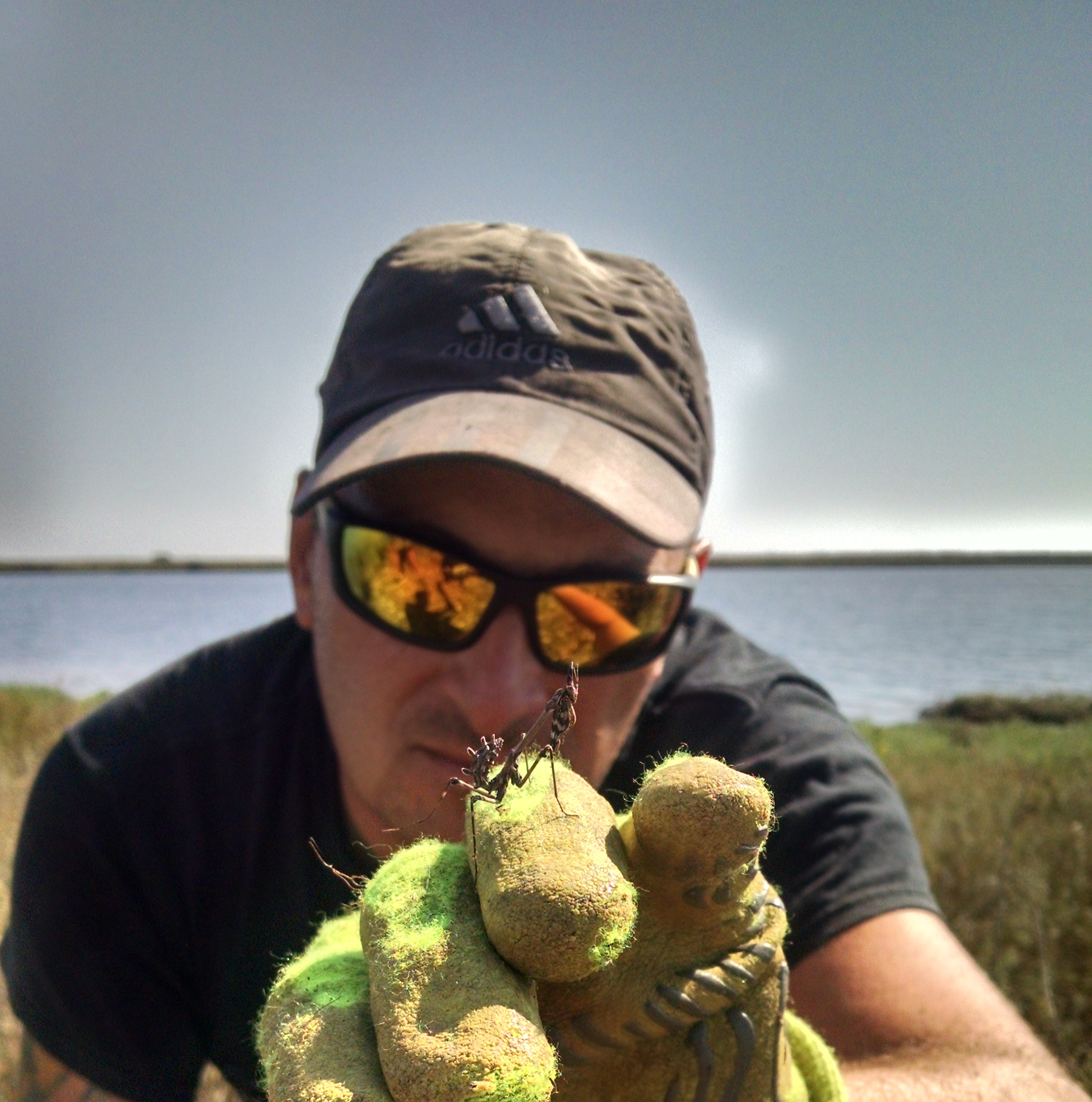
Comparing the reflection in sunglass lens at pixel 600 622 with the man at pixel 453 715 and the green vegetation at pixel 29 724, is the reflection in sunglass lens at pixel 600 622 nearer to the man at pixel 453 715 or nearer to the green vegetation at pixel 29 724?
the man at pixel 453 715

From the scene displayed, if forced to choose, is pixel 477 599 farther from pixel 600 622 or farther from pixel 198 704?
pixel 198 704

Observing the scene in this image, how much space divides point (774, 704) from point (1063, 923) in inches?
121

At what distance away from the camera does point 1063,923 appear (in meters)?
4.32

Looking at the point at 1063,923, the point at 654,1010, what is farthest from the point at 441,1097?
the point at 1063,923

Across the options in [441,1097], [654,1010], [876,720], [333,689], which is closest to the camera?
[441,1097]

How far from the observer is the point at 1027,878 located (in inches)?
156

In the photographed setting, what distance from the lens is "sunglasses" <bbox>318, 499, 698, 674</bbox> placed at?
1969mm

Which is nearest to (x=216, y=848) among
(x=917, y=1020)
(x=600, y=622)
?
(x=600, y=622)

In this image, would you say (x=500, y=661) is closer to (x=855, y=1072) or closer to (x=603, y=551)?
(x=603, y=551)

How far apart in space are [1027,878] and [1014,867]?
2.71ft

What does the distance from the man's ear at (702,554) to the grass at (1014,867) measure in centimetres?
224

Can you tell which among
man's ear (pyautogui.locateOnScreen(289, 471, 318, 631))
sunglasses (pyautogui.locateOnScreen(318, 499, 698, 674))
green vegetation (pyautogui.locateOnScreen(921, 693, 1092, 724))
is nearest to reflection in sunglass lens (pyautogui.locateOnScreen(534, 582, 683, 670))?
sunglasses (pyautogui.locateOnScreen(318, 499, 698, 674))

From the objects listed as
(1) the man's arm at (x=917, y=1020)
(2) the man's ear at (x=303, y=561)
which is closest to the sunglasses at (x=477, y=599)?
(2) the man's ear at (x=303, y=561)

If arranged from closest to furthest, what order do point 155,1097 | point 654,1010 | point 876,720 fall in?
point 654,1010 → point 155,1097 → point 876,720
